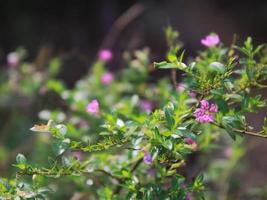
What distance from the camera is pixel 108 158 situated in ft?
5.73

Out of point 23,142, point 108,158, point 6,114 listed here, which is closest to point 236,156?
point 108,158

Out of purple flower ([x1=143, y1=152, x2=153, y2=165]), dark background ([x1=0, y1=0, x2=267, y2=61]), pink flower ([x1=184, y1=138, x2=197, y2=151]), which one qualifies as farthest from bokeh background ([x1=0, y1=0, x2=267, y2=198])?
purple flower ([x1=143, y1=152, x2=153, y2=165])

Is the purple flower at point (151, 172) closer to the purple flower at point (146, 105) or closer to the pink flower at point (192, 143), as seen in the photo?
the pink flower at point (192, 143)

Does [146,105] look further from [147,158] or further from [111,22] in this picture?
[111,22]

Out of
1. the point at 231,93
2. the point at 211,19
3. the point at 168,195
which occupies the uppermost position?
the point at 211,19

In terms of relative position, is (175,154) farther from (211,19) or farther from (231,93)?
(211,19)

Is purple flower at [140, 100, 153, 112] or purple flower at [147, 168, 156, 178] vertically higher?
purple flower at [140, 100, 153, 112]

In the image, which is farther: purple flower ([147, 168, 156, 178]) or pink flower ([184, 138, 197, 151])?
purple flower ([147, 168, 156, 178])

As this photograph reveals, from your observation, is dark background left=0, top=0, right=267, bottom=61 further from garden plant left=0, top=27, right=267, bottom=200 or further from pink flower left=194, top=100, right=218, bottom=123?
pink flower left=194, top=100, right=218, bottom=123

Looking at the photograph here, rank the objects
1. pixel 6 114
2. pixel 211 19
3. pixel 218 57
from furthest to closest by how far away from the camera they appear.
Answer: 1. pixel 211 19
2. pixel 6 114
3. pixel 218 57

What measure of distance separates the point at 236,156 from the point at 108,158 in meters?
0.85

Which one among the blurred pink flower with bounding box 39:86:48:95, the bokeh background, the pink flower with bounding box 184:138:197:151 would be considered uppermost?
the bokeh background

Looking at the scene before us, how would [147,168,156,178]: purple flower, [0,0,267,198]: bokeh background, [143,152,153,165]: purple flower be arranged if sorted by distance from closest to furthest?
[143,152,153,165]: purple flower → [147,168,156,178]: purple flower → [0,0,267,198]: bokeh background

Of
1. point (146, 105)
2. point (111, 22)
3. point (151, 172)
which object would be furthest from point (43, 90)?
point (111, 22)
